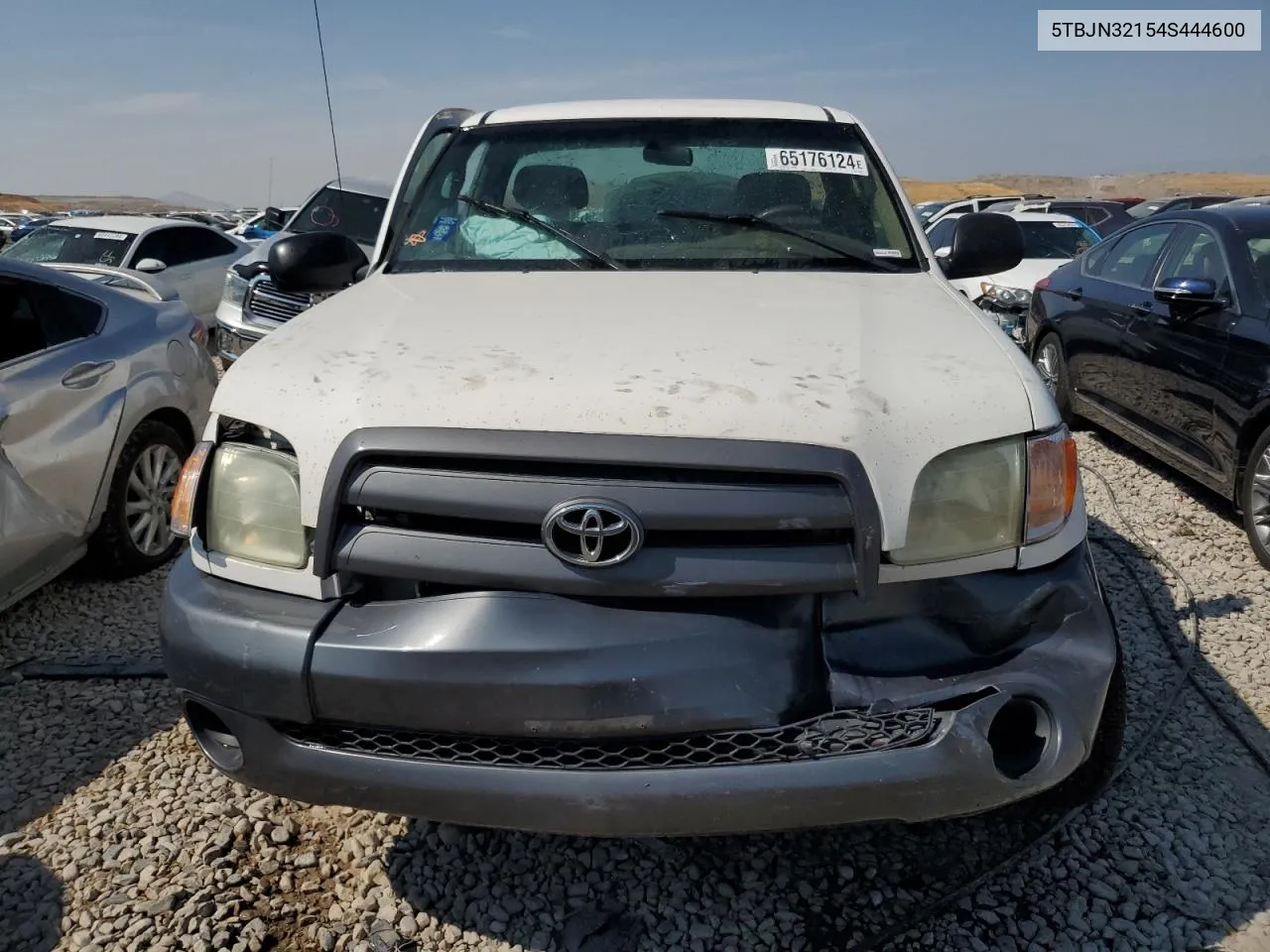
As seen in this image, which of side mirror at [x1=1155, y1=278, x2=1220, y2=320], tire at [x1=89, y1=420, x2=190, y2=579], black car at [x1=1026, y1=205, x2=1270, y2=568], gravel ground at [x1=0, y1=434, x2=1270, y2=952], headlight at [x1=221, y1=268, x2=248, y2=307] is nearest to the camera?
gravel ground at [x1=0, y1=434, x2=1270, y2=952]

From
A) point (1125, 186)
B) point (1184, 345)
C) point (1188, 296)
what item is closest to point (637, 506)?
point (1188, 296)

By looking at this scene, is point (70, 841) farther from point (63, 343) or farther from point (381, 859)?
point (63, 343)

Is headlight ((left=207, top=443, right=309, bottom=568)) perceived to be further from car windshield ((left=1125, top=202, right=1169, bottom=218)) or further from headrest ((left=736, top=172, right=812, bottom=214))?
car windshield ((left=1125, top=202, right=1169, bottom=218))

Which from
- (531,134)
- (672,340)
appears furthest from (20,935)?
(531,134)

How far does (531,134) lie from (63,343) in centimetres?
224

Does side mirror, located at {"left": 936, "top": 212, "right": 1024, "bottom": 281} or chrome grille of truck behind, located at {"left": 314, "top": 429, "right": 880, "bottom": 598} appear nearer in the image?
chrome grille of truck behind, located at {"left": 314, "top": 429, "right": 880, "bottom": 598}

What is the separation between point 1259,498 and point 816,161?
2.86 m

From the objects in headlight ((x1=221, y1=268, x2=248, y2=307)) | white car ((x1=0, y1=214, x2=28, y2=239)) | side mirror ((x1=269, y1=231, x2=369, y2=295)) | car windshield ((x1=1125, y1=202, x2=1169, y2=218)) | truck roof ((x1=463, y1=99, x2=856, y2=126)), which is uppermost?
white car ((x1=0, y1=214, x2=28, y2=239))

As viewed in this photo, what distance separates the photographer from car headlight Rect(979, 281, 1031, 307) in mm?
8695

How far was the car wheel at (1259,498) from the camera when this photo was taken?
439 cm

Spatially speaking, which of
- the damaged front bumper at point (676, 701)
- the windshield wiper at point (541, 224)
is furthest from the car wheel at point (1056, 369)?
the damaged front bumper at point (676, 701)

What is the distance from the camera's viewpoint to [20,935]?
7.51 feet

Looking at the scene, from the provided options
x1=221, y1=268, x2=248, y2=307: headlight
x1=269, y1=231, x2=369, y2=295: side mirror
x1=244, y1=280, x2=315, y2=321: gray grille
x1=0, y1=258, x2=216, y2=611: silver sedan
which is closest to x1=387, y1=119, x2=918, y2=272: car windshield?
x1=269, y1=231, x2=369, y2=295: side mirror

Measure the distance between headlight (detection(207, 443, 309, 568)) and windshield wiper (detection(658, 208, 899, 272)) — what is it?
160cm
